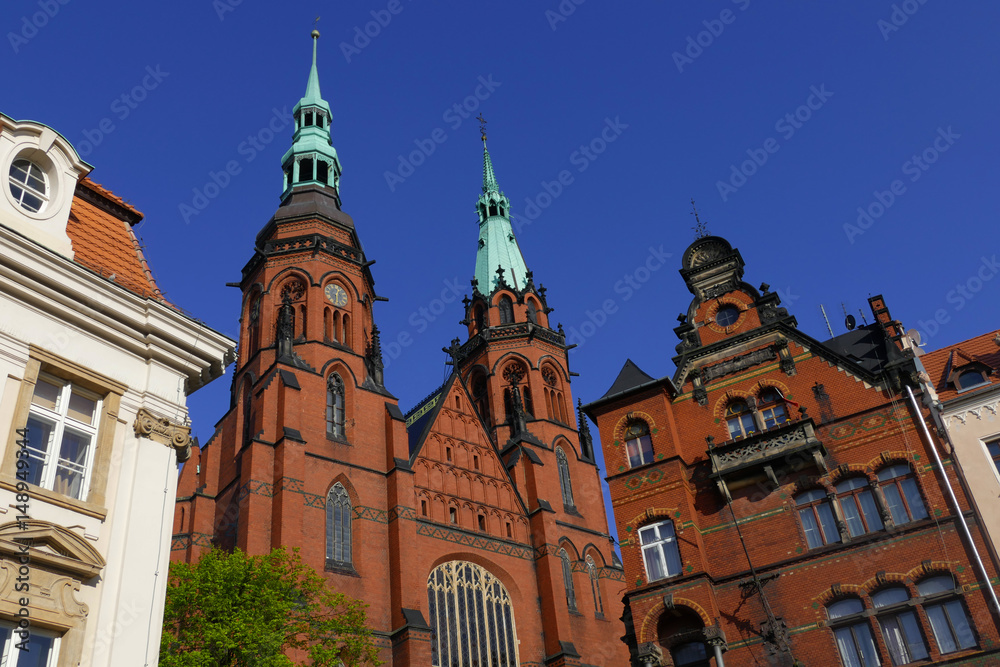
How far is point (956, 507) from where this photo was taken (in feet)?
58.5

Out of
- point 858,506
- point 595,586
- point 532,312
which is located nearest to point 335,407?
point 595,586

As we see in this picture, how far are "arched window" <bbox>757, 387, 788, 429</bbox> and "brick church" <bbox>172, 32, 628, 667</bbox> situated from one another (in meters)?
14.6

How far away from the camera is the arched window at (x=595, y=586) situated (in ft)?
123

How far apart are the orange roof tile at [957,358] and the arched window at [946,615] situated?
13.4ft

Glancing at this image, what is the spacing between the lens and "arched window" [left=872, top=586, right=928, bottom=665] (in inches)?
675

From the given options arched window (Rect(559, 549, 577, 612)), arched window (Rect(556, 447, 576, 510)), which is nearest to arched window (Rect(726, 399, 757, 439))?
arched window (Rect(559, 549, 577, 612))

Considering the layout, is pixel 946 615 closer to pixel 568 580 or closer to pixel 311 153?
pixel 568 580

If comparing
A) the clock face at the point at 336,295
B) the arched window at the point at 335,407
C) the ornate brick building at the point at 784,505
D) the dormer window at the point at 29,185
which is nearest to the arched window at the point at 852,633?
the ornate brick building at the point at 784,505

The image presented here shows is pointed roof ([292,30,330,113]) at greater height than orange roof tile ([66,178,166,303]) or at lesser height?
greater

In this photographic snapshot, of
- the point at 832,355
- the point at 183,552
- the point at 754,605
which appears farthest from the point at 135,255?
the point at 183,552

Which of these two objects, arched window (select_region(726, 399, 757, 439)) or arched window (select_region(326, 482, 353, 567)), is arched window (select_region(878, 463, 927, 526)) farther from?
arched window (select_region(326, 482, 353, 567))

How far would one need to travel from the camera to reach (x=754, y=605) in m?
18.9

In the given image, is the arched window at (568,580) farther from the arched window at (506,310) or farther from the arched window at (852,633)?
the arched window at (852,633)

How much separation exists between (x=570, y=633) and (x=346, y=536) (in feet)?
31.0
